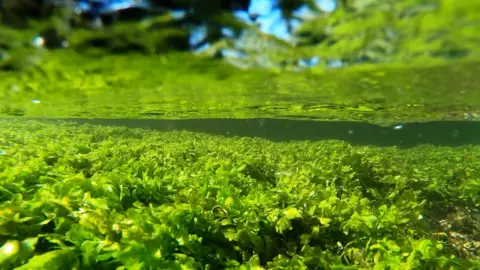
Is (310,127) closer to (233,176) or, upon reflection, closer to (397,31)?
(397,31)

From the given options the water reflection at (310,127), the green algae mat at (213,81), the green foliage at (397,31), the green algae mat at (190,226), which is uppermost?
the green foliage at (397,31)

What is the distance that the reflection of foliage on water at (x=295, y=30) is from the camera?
511cm

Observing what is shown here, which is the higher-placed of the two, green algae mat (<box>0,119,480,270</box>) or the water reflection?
green algae mat (<box>0,119,480,270</box>)

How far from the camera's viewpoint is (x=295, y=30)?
19.5ft

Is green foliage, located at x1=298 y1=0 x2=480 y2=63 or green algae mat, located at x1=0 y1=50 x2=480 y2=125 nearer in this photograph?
green foliage, located at x1=298 y1=0 x2=480 y2=63

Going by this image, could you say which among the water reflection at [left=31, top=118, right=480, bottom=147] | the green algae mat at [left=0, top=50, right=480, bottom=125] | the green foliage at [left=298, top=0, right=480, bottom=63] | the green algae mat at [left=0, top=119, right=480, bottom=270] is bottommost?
the water reflection at [left=31, top=118, right=480, bottom=147]

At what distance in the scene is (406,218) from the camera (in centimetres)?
516

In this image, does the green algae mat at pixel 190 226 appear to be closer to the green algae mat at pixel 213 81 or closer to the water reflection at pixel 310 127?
the green algae mat at pixel 213 81

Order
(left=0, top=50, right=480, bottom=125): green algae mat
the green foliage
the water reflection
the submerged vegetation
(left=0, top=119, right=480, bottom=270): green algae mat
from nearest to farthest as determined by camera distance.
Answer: (left=0, top=119, right=480, bottom=270): green algae mat < the submerged vegetation < the green foliage < (left=0, top=50, right=480, bottom=125): green algae mat < the water reflection

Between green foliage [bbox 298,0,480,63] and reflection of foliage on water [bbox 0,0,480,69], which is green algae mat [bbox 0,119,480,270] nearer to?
reflection of foliage on water [bbox 0,0,480,69]

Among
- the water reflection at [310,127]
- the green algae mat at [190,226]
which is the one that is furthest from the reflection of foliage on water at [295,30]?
the water reflection at [310,127]

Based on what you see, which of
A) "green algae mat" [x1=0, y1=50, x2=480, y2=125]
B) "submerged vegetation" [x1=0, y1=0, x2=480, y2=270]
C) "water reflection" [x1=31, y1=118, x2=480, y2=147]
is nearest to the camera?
"submerged vegetation" [x1=0, y1=0, x2=480, y2=270]

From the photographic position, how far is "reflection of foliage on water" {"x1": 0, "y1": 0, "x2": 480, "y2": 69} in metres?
5.11

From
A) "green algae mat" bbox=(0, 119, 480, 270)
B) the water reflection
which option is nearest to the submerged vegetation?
"green algae mat" bbox=(0, 119, 480, 270)
